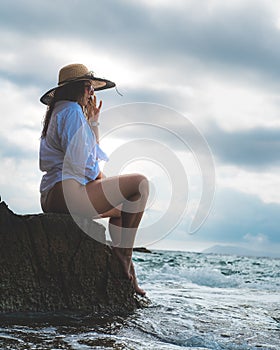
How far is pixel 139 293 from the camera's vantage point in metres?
4.87

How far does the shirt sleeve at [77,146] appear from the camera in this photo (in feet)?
14.4

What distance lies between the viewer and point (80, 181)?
4.41 metres

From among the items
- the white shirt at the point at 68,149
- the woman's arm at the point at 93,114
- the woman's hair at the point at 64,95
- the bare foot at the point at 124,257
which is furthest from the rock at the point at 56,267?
the woman's arm at the point at 93,114

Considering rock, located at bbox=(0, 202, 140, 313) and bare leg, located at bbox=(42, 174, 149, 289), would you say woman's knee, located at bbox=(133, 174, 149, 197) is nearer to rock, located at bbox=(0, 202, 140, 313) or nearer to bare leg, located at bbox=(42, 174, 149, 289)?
bare leg, located at bbox=(42, 174, 149, 289)

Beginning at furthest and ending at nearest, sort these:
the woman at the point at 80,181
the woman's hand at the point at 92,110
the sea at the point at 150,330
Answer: the woman's hand at the point at 92,110 → the woman at the point at 80,181 → the sea at the point at 150,330

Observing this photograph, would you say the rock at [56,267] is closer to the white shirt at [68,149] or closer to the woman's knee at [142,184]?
the white shirt at [68,149]

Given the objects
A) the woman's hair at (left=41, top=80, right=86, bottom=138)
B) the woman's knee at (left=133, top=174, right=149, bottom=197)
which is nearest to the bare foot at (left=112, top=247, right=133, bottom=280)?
the woman's knee at (left=133, top=174, right=149, bottom=197)

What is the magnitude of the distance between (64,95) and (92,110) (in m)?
0.37

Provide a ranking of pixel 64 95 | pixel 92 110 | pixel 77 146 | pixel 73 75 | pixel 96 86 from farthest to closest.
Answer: pixel 96 86 < pixel 92 110 < pixel 73 75 < pixel 64 95 < pixel 77 146

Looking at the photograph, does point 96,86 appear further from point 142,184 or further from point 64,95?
point 142,184

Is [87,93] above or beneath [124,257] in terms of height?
above

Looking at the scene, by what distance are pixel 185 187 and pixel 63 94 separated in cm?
140

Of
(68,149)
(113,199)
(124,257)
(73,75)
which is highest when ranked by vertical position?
(73,75)

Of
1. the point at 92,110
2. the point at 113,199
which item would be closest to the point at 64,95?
the point at 92,110
